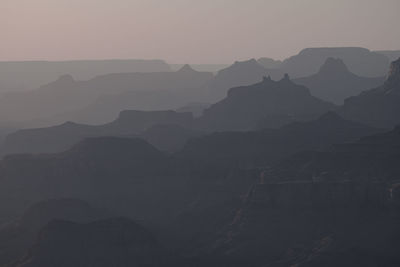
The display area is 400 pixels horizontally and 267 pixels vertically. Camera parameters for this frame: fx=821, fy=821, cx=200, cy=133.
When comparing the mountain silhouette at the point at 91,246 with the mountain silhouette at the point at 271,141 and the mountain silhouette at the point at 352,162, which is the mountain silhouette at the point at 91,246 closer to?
the mountain silhouette at the point at 352,162

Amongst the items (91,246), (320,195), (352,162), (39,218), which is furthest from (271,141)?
(91,246)

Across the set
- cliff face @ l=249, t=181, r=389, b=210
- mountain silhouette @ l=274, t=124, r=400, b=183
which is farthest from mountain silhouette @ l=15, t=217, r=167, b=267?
mountain silhouette @ l=274, t=124, r=400, b=183

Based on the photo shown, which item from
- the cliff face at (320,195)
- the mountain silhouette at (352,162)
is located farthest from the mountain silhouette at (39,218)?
the mountain silhouette at (352,162)

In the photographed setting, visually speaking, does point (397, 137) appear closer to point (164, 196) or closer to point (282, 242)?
point (282, 242)

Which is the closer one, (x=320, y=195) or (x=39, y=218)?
(x=320, y=195)

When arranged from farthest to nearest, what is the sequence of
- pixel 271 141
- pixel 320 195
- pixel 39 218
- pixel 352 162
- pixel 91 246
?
pixel 271 141
pixel 39 218
pixel 352 162
pixel 320 195
pixel 91 246

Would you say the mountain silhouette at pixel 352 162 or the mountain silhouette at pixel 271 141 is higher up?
the mountain silhouette at pixel 271 141

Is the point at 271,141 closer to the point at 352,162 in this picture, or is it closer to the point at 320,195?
the point at 352,162

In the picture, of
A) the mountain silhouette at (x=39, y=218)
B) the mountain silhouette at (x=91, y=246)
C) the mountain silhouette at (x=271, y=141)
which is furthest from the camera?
the mountain silhouette at (x=271, y=141)

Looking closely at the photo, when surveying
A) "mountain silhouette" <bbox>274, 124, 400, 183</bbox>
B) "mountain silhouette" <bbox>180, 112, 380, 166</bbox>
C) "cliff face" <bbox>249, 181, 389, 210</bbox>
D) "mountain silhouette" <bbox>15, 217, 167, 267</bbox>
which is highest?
"mountain silhouette" <bbox>180, 112, 380, 166</bbox>

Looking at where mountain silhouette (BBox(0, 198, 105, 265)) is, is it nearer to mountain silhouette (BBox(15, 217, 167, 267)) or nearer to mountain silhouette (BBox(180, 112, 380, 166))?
mountain silhouette (BBox(15, 217, 167, 267))

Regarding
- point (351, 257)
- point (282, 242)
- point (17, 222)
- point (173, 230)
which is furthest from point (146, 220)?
point (351, 257)
